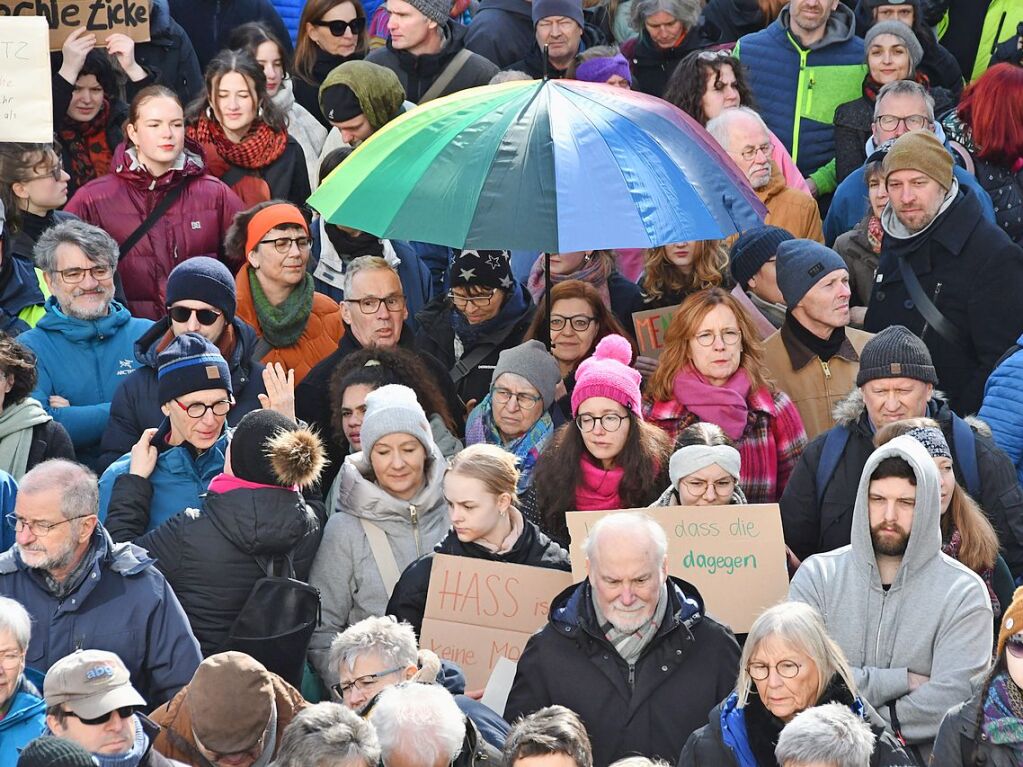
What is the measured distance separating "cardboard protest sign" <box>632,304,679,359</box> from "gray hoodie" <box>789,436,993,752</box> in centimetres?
232

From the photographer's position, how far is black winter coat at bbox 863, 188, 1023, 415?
970 centimetres

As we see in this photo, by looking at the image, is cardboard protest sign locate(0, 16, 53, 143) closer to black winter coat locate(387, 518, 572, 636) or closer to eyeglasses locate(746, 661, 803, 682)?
black winter coat locate(387, 518, 572, 636)

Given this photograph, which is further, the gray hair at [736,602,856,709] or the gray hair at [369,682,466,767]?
the gray hair at [736,602,856,709]

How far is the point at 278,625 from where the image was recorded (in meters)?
7.79

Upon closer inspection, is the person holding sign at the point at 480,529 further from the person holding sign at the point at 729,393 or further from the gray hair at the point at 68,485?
the gray hair at the point at 68,485

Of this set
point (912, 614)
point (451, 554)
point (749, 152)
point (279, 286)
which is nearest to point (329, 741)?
point (451, 554)

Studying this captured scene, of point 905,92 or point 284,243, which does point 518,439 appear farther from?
point 905,92

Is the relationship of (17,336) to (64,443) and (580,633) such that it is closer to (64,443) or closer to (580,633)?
(64,443)

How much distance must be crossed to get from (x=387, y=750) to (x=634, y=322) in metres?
3.63

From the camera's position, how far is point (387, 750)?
6.68 m

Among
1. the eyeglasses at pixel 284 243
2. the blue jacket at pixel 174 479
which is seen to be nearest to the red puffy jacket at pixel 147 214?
the eyeglasses at pixel 284 243

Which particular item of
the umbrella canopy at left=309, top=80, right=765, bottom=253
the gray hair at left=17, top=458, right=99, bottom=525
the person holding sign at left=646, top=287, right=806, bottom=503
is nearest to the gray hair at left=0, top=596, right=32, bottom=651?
the gray hair at left=17, top=458, right=99, bottom=525

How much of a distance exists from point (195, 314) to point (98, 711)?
2.97 m

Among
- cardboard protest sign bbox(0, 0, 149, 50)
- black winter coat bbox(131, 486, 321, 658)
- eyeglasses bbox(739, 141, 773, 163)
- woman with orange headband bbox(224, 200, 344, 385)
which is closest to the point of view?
black winter coat bbox(131, 486, 321, 658)
